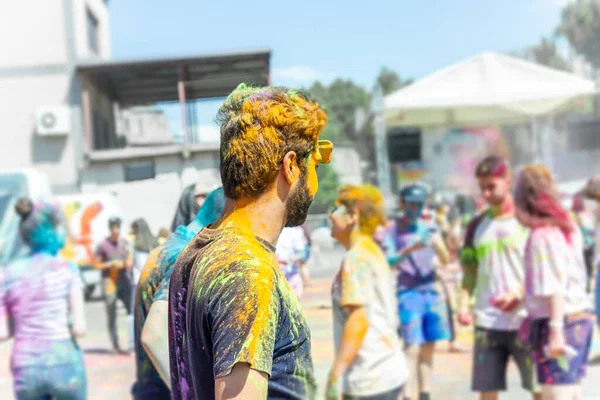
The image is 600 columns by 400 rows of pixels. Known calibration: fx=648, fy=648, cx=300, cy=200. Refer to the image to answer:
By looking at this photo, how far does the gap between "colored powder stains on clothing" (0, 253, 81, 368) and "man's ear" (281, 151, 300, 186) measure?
261cm

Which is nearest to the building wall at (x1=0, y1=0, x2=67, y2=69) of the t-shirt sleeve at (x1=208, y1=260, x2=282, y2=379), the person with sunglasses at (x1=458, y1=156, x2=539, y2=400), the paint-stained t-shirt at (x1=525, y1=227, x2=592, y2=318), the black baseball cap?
the black baseball cap

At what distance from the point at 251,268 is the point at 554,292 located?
2532mm

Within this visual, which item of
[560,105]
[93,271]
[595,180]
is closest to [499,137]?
[560,105]

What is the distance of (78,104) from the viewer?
1625 centimetres

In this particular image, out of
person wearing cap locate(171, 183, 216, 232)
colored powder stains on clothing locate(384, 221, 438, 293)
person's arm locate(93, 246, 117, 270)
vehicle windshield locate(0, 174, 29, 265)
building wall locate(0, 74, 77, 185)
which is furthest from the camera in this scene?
building wall locate(0, 74, 77, 185)

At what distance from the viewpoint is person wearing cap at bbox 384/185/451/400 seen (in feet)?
14.8

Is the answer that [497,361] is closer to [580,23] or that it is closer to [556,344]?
[556,344]

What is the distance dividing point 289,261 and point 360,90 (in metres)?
19.8

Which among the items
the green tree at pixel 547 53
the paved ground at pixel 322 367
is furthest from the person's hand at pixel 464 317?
the green tree at pixel 547 53

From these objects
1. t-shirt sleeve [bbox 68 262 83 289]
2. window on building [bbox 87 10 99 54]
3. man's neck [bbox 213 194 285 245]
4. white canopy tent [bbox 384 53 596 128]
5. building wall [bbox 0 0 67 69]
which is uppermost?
window on building [bbox 87 10 99 54]

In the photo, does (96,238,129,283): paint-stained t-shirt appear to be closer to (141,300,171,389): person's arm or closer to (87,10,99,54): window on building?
(141,300,171,389): person's arm

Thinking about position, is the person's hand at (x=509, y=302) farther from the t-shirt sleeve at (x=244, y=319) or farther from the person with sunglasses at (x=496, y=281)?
the t-shirt sleeve at (x=244, y=319)

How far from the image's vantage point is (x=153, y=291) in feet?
6.92

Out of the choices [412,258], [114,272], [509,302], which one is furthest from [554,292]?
[114,272]
